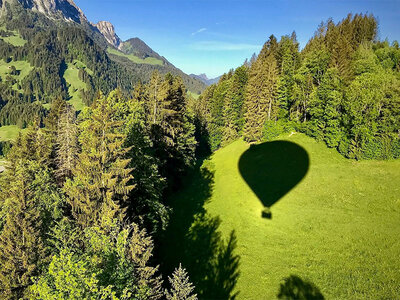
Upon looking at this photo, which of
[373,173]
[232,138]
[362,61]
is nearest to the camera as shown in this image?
[373,173]

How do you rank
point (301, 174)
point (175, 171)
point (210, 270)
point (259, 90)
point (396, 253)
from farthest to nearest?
1. point (259, 90)
2. point (175, 171)
3. point (301, 174)
4. point (210, 270)
5. point (396, 253)

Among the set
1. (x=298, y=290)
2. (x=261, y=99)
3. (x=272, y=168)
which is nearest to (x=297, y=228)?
(x=298, y=290)

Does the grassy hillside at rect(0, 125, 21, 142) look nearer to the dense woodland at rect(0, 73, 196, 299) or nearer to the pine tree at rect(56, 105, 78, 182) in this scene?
the pine tree at rect(56, 105, 78, 182)

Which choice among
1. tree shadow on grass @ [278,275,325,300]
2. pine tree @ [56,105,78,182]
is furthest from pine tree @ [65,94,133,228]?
pine tree @ [56,105,78,182]

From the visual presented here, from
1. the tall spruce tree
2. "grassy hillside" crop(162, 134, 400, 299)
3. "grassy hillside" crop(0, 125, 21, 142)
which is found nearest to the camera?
"grassy hillside" crop(162, 134, 400, 299)

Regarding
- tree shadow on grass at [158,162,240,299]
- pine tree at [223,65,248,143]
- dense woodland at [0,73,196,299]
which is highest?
pine tree at [223,65,248,143]

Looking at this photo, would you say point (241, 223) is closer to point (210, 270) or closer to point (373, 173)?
point (210, 270)

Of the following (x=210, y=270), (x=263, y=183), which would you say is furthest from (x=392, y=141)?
(x=210, y=270)
